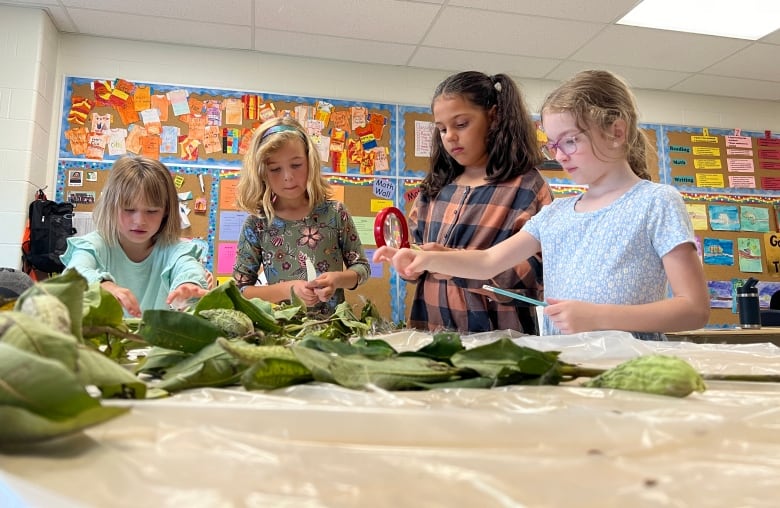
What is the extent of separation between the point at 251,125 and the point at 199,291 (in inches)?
80.6

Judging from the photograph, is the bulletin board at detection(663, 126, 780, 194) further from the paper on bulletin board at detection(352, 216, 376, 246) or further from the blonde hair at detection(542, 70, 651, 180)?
the blonde hair at detection(542, 70, 651, 180)

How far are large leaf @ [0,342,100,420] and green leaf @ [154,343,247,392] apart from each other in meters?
0.13

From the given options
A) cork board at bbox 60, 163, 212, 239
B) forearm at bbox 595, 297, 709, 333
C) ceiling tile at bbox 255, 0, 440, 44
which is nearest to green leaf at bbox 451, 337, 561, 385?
forearm at bbox 595, 297, 709, 333

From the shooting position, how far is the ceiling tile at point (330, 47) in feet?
8.96

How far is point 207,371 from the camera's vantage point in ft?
1.10

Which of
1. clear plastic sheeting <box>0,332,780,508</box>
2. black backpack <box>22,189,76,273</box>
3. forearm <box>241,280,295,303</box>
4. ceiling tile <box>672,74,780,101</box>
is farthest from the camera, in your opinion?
ceiling tile <box>672,74,780,101</box>

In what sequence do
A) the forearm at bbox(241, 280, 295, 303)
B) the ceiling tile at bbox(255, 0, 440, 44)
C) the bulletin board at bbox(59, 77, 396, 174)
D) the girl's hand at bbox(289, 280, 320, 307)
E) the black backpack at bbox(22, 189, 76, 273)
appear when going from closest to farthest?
the girl's hand at bbox(289, 280, 320, 307), the forearm at bbox(241, 280, 295, 303), the black backpack at bbox(22, 189, 76, 273), the ceiling tile at bbox(255, 0, 440, 44), the bulletin board at bbox(59, 77, 396, 174)

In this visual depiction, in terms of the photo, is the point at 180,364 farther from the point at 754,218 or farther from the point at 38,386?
the point at 754,218

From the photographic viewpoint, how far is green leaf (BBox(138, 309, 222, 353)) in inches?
14.5

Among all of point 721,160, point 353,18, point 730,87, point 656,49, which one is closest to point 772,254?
point 721,160

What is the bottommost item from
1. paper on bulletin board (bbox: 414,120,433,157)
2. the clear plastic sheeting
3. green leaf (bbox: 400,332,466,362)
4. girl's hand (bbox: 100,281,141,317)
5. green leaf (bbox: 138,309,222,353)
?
the clear plastic sheeting

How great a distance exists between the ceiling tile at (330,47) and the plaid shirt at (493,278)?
1823 millimetres

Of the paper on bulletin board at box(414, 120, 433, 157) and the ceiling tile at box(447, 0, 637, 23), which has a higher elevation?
the ceiling tile at box(447, 0, 637, 23)

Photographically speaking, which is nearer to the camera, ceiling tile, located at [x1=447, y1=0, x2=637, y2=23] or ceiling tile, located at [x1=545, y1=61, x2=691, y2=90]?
ceiling tile, located at [x1=447, y1=0, x2=637, y2=23]
